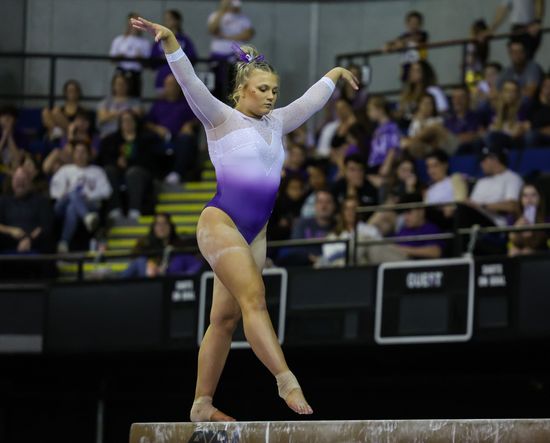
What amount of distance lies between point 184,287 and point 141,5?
7226 mm

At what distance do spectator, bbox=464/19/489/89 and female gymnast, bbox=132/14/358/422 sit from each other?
8.38 metres

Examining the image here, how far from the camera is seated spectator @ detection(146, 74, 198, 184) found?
1473cm

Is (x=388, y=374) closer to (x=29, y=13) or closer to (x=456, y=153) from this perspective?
(x=456, y=153)

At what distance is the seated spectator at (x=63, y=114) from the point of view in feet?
49.2

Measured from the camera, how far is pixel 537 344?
1050cm

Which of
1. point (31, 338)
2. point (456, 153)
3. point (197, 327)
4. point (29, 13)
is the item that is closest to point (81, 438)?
point (31, 338)

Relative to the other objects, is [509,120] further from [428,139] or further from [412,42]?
[412,42]

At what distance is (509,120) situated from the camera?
1280 centimetres

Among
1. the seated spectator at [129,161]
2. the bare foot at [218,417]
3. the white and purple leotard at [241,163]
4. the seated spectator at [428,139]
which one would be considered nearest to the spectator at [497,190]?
the seated spectator at [428,139]

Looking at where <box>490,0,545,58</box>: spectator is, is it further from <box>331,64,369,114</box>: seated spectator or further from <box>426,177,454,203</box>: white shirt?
<box>426,177,454,203</box>: white shirt

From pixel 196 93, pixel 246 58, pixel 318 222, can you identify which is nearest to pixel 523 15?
pixel 318 222

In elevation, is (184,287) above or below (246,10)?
below

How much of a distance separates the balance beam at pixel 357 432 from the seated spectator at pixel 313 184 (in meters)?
6.63

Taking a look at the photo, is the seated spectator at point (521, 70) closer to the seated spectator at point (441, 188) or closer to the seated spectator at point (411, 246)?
the seated spectator at point (441, 188)
